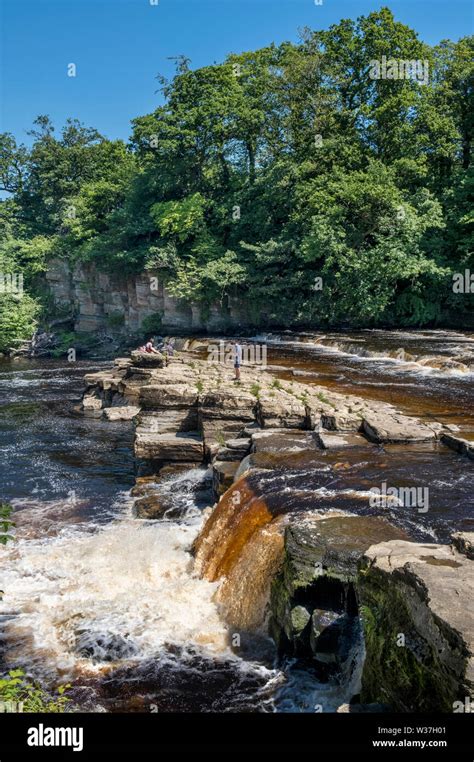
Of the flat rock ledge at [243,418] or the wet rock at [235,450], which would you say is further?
the wet rock at [235,450]

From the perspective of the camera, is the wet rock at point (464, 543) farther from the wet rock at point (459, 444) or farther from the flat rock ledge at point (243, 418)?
the flat rock ledge at point (243, 418)

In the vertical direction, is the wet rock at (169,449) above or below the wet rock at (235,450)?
below

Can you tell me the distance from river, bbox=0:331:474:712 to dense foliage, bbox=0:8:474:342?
13.0m

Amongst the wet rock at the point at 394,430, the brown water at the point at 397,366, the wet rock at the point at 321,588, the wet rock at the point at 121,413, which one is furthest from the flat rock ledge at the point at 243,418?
the wet rock at the point at 121,413

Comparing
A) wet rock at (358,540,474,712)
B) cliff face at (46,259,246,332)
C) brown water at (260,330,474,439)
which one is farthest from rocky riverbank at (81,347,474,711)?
cliff face at (46,259,246,332)

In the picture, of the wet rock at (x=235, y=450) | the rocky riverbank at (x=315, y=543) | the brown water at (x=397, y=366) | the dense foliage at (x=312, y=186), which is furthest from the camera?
the dense foliage at (x=312, y=186)

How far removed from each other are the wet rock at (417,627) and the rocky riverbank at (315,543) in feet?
0.04

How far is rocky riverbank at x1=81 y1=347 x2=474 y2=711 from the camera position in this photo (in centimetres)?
454

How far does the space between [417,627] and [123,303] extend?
3873cm

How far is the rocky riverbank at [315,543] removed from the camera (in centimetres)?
454

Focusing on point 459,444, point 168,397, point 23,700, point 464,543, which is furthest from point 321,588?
point 168,397

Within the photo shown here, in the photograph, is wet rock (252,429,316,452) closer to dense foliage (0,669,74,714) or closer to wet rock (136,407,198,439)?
wet rock (136,407,198,439)

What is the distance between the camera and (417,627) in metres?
4.50

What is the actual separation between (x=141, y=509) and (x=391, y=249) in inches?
813
